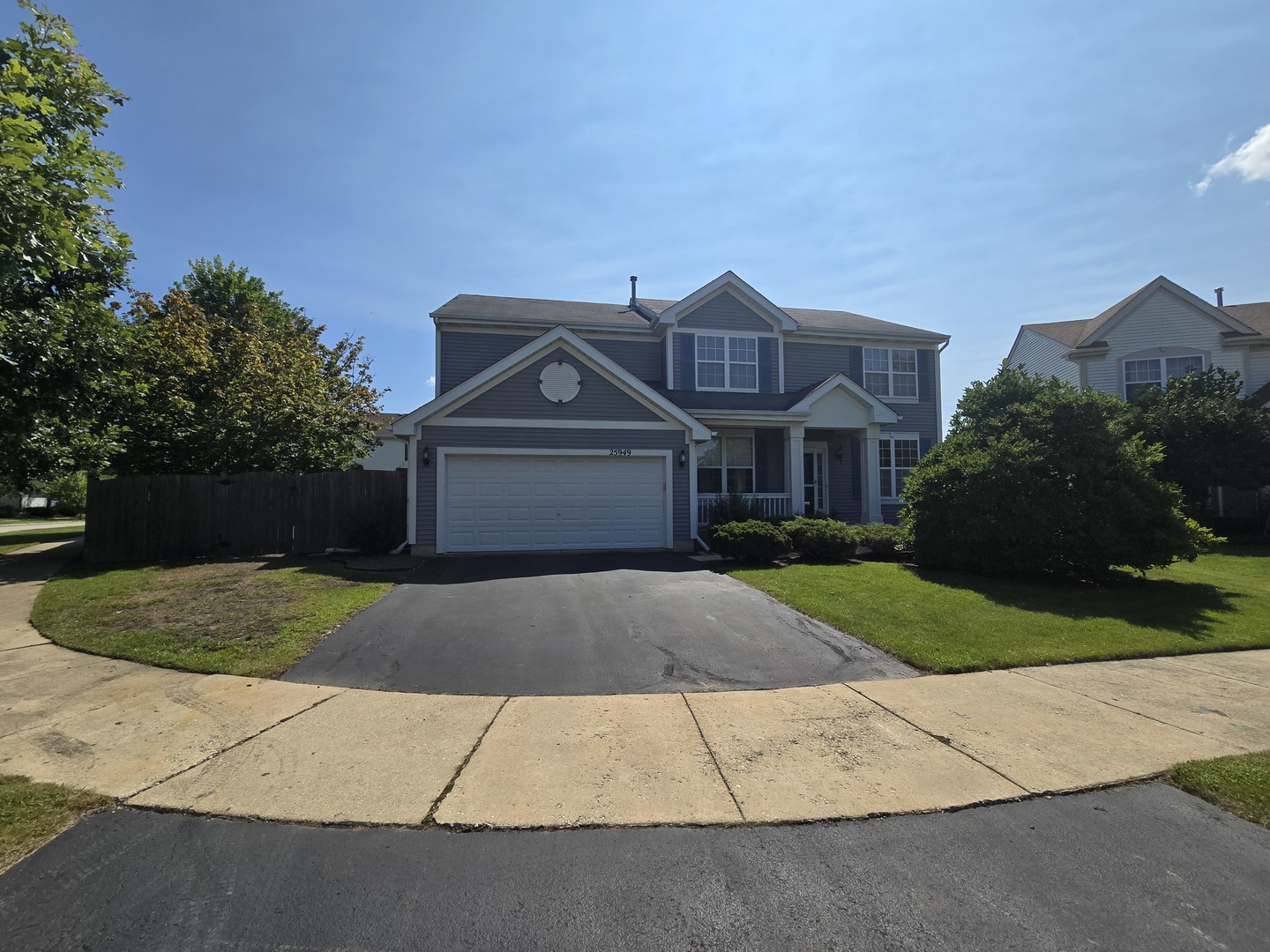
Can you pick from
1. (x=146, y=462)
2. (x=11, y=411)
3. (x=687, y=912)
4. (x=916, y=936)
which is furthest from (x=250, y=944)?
(x=146, y=462)

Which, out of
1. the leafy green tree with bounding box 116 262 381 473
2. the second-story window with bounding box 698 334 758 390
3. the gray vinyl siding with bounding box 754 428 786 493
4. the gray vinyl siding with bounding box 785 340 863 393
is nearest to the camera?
the leafy green tree with bounding box 116 262 381 473

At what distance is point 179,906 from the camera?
2.84 metres

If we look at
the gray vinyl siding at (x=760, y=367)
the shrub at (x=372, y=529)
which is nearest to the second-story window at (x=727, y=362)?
the gray vinyl siding at (x=760, y=367)

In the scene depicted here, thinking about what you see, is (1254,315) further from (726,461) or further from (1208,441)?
(726,461)

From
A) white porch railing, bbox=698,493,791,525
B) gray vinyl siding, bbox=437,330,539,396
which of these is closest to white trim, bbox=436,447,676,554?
white porch railing, bbox=698,493,791,525

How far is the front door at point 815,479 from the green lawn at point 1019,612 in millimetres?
7549

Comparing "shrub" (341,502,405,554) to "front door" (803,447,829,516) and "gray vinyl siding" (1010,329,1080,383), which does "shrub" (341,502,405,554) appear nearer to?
"front door" (803,447,829,516)

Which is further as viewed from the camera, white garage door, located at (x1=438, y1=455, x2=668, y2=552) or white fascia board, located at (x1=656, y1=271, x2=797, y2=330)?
white fascia board, located at (x1=656, y1=271, x2=797, y2=330)

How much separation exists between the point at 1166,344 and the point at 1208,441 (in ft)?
21.2

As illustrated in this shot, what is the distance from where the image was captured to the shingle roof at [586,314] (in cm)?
1862

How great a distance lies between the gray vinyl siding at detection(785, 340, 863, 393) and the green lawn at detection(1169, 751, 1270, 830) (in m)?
16.4

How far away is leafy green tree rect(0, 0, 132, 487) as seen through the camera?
5.36 metres

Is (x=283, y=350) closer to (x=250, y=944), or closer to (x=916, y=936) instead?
(x=250, y=944)

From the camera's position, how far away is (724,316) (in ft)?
63.5
